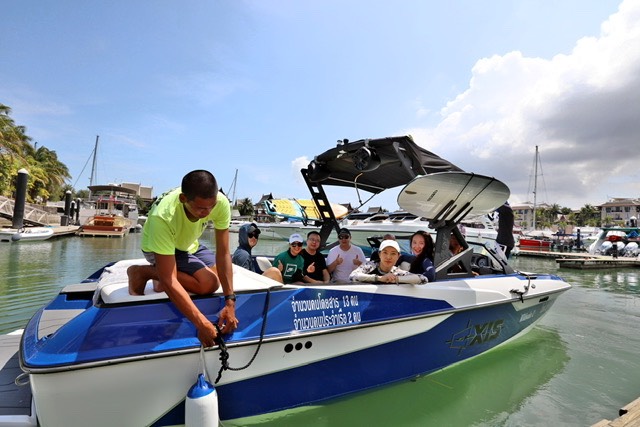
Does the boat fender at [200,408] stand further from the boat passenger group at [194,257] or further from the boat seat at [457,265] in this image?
the boat seat at [457,265]

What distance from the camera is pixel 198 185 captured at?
2104mm

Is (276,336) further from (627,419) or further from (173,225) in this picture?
(627,419)

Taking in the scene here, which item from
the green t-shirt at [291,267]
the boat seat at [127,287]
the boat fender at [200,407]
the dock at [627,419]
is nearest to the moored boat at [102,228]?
the green t-shirt at [291,267]

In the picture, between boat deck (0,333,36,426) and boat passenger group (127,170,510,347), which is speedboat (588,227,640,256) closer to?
boat passenger group (127,170,510,347)

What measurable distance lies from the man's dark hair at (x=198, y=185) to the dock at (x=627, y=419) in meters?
3.17

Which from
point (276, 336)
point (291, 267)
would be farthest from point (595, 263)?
point (276, 336)

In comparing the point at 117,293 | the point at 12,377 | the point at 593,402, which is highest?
the point at 117,293

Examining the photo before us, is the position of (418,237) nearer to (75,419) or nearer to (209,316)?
(209,316)

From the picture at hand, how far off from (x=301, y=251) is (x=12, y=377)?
2774mm

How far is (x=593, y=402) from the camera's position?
11.8ft

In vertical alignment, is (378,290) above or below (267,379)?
above

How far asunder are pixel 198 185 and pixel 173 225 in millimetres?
377

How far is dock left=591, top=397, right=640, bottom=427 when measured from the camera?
105 inches

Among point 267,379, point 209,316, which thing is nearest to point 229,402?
point 267,379
